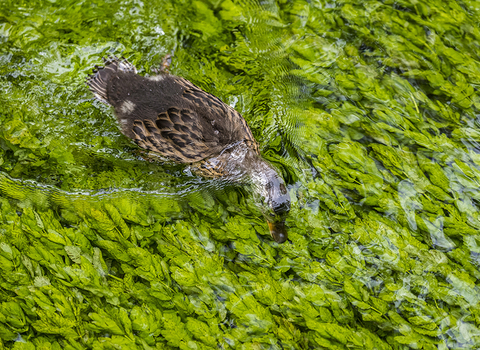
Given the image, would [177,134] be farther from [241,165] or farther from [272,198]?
[272,198]

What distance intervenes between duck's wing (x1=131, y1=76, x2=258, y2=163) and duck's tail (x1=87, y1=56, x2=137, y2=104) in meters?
0.76

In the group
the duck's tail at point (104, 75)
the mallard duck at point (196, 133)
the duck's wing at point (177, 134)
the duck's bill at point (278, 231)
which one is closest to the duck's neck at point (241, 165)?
the mallard duck at point (196, 133)

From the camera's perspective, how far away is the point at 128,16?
5.77 meters

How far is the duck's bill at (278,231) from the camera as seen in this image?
4.21 meters

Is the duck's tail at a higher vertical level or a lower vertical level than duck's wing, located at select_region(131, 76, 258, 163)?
higher

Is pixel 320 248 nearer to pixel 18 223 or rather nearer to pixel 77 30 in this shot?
pixel 18 223

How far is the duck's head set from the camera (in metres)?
4.23

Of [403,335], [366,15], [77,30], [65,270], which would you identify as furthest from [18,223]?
[366,15]

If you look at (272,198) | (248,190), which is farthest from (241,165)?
(272,198)

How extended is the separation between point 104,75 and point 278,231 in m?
2.76

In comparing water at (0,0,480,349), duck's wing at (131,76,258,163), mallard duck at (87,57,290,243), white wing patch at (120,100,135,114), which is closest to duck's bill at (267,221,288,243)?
mallard duck at (87,57,290,243)

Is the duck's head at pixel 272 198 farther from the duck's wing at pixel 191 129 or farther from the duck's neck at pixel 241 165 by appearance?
the duck's wing at pixel 191 129

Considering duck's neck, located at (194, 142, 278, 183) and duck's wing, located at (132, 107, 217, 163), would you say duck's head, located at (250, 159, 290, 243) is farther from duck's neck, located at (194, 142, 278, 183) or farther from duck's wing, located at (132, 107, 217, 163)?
duck's wing, located at (132, 107, 217, 163)

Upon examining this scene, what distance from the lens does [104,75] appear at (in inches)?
187
